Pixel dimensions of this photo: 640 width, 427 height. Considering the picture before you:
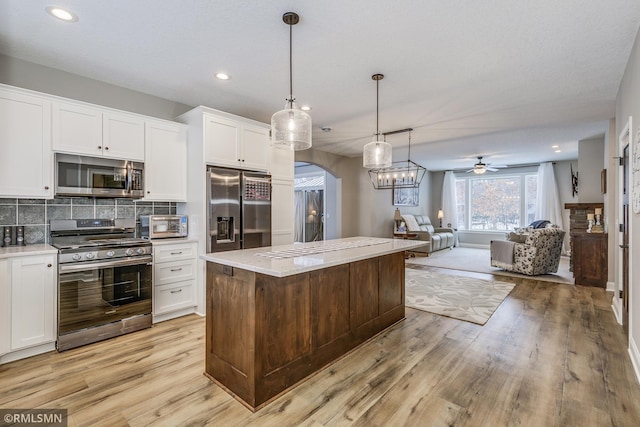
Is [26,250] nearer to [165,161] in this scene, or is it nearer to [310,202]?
[165,161]

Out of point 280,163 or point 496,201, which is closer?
point 280,163

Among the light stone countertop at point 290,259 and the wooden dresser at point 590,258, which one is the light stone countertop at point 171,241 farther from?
the wooden dresser at point 590,258

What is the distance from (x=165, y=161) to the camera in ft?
11.9

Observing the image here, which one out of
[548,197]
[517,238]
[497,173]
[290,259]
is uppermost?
[497,173]

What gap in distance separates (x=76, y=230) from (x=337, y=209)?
535 cm

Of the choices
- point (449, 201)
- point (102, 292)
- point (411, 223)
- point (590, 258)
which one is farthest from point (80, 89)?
point (449, 201)

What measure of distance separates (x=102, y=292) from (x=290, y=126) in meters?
2.40

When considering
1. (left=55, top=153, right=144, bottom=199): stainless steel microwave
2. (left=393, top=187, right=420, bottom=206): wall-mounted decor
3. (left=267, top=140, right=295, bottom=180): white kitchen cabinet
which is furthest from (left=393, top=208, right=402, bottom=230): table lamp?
(left=55, top=153, right=144, bottom=199): stainless steel microwave

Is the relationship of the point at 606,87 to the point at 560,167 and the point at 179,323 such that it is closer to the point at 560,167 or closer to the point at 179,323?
the point at 179,323

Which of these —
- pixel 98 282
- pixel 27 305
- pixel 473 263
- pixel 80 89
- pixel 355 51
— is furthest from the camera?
pixel 473 263

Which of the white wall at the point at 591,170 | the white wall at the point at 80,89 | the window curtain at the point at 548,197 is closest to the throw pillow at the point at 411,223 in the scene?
the window curtain at the point at 548,197

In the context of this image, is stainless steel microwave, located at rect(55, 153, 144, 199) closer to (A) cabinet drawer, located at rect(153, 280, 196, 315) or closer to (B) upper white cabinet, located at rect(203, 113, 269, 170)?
(B) upper white cabinet, located at rect(203, 113, 269, 170)

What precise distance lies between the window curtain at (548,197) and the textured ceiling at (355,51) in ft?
16.1

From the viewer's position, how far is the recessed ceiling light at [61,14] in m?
2.17
